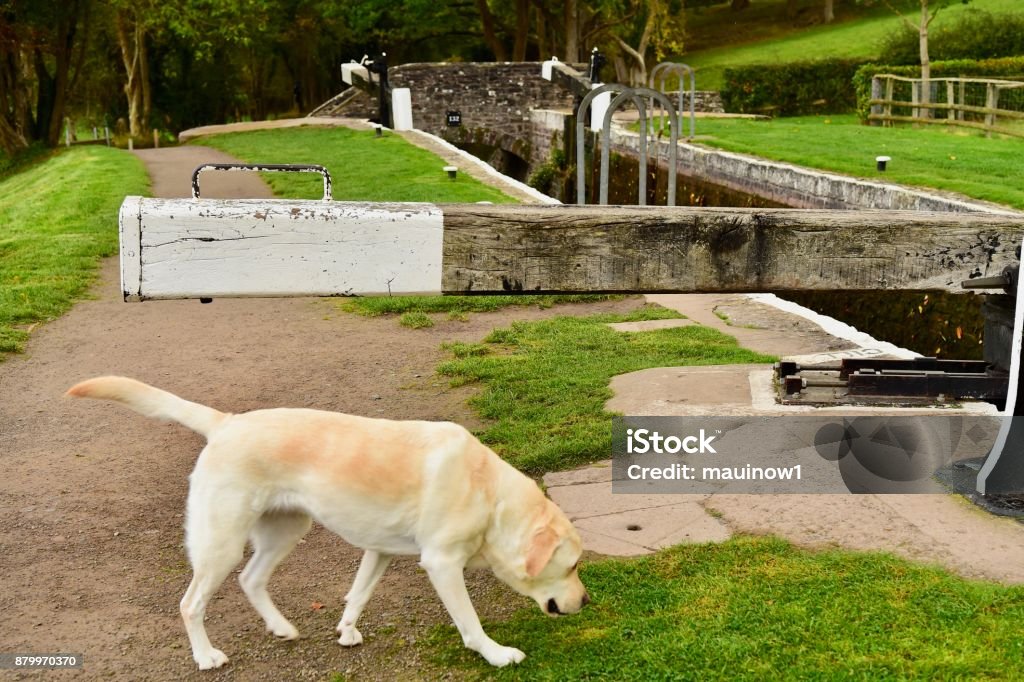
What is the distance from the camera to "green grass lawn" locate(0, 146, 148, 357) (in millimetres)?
9842

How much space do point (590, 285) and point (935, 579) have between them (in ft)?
6.14

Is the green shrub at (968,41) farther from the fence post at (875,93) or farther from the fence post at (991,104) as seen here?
the fence post at (991,104)

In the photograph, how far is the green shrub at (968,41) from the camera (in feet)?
118

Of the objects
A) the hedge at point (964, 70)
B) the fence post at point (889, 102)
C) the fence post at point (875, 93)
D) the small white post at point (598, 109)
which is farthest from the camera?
the hedge at point (964, 70)

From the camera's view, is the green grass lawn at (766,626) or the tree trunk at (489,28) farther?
the tree trunk at (489,28)

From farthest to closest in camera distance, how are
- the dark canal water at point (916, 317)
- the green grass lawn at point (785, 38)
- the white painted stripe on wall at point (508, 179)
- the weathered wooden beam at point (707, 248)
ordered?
the green grass lawn at point (785, 38), the white painted stripe on wall at point (508, 179), the dark canal water at point (916, 317), the weathered wooden beam at point (707, 248)

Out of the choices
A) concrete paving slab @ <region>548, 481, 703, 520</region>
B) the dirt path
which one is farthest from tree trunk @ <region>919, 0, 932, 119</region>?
concrete paving slab @ <region>548, 481, 703, 520</region>

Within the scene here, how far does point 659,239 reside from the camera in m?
5.01

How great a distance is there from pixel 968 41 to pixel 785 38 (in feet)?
26.9

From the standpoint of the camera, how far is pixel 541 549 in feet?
12.0

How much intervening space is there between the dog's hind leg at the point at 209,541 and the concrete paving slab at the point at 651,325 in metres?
5.01

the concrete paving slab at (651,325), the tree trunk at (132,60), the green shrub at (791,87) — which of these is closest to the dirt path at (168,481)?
the concrete paving slab at (651,325)

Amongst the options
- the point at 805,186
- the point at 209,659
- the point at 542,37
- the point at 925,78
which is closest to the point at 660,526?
the point at 209,659

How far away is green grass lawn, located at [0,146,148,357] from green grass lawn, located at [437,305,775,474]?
12.2ft
